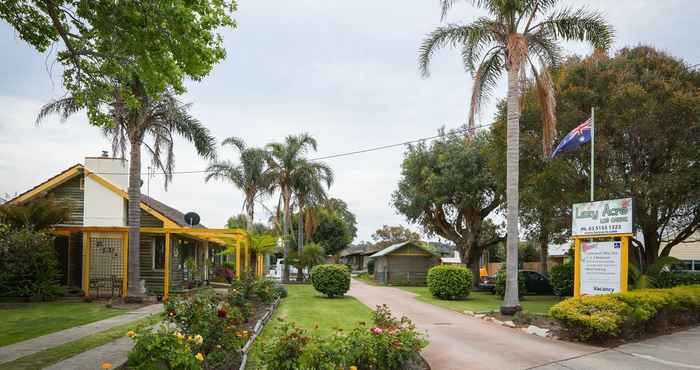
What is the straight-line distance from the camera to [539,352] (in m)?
11.2

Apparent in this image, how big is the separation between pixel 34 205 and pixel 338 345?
17.5 meters

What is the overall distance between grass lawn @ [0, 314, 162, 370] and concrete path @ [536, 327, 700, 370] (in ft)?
24.4

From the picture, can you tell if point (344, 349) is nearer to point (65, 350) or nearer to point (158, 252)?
point (65, 350)

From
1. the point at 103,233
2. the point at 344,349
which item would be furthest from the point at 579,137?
the point at 103,233

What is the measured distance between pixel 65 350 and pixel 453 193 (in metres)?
25.7

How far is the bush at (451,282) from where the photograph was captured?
2450 centimetres

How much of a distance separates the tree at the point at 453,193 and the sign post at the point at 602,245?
1407 cm

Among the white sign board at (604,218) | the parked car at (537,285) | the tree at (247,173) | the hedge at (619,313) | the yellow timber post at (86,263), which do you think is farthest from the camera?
the tree at (247,173)

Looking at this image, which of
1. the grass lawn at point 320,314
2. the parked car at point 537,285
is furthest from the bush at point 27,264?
the parked car at point 537,285

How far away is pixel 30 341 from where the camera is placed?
37.3 feet

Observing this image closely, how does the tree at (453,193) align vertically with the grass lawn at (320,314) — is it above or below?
above

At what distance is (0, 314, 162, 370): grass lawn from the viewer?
861cm

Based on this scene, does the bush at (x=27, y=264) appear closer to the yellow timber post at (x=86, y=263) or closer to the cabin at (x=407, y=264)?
the yellow timber post at (x=86, y=263)

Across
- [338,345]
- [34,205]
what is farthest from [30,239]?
[338,345]
